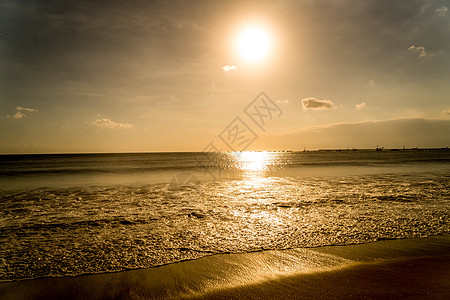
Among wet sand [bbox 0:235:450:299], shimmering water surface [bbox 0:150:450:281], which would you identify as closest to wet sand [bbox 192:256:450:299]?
wet sand [bbox 0:235:450:299]

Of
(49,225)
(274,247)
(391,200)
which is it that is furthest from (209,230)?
(391,200)

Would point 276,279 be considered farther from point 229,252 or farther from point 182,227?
point 182,227

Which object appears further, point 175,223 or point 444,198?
point 444,198

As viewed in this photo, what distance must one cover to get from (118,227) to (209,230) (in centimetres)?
352

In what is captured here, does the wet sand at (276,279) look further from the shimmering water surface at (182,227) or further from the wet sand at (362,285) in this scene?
the shimmering water surface at (182,227)

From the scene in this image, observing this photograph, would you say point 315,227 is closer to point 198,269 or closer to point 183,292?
point 198,269

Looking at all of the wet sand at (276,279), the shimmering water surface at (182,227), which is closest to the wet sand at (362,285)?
the wet sand at (276,279)

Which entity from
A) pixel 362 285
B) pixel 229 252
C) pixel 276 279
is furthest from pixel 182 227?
pixel 362 285

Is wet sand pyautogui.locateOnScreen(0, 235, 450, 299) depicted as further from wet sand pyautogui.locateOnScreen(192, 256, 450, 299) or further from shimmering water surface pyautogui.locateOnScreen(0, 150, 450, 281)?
shimmering water surface pyautogui.locateOnScreen(0, 150, 450, 281)

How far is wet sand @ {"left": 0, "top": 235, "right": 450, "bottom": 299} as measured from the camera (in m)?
4.35

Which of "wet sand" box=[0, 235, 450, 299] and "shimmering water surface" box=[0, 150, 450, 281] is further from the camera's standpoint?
"shimmering water surface" box=[0, 150, 450, 281]

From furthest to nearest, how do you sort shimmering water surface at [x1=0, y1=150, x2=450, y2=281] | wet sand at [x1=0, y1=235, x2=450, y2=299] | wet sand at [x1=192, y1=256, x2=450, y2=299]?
shimmering water surface at [x1=0, y1=150, x2=450, y2=281] → wet sand at [x1=0, y1=235, x2=450, y2=299] → wet sand at [x1=192, y1=256, x2=450, y2=299]

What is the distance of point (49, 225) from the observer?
29.8ft

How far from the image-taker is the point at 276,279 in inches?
190
